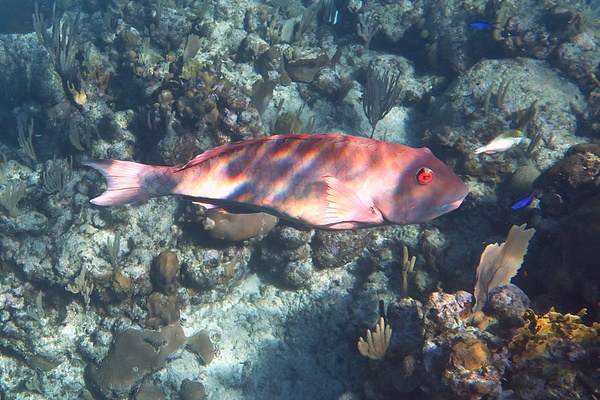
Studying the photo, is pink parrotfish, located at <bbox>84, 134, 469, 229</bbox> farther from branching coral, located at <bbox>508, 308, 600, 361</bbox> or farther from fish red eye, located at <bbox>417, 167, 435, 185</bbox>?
branching coral, located at <bbox>508, 308, 600, 361</bbox>

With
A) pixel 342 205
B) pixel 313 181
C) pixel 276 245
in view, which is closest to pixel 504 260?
pixel 342 205

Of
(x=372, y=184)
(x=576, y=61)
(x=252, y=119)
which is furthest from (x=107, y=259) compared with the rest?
(x=576, y=61)

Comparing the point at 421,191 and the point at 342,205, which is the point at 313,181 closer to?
the point at 342,205

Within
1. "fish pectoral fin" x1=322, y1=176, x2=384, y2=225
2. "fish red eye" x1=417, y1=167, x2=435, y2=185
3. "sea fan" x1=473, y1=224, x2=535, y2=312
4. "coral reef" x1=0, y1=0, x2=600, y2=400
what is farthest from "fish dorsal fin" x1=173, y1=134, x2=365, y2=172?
"sea fan" x1=473, y1=224, x2=535, y2=312

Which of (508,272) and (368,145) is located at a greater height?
(368,145)

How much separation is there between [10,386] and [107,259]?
112 inches

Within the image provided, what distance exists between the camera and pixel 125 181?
2.68 meters

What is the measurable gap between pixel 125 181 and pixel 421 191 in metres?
2.27

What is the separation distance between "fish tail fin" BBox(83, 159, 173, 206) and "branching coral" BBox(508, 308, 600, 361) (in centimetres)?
324

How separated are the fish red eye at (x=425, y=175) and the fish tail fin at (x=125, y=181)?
75.5 inches

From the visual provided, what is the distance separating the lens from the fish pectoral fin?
2443mm

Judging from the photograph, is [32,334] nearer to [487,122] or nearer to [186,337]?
[186,337]

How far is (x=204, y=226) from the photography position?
508 cm

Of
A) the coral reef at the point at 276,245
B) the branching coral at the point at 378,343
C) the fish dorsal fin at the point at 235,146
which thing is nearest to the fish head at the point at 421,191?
the fish dorsal fin at the point at 235,146
